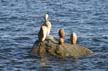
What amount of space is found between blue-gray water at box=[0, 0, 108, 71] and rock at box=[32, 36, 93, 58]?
0.52 meters

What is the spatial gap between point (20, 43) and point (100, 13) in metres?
17.0

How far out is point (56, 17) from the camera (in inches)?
2072

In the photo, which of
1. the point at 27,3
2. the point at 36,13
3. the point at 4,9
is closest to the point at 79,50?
the point at 36,13

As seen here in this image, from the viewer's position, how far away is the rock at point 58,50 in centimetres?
3453

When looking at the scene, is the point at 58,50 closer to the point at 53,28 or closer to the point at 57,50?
the point at 57,50

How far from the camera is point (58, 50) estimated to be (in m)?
34.5

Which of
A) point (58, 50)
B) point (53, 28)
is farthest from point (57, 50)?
point (53, 28)

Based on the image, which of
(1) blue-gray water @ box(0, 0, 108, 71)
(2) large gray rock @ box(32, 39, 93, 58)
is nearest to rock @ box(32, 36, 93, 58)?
(2) large gray rock @ box(32, 39, 93, 58)

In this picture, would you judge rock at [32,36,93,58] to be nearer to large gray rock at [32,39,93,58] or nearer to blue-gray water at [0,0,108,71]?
large gray rock at [32,39,93,58]

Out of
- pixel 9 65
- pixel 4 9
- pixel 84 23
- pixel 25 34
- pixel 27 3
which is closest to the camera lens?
pixel 9 65

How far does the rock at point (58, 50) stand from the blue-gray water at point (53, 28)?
52 cm

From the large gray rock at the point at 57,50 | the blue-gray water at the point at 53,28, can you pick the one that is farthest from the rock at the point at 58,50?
the blue-gray water at the point at 53,28

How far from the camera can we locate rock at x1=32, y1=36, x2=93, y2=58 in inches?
1359

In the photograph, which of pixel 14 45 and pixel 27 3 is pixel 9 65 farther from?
pixel 27 3
